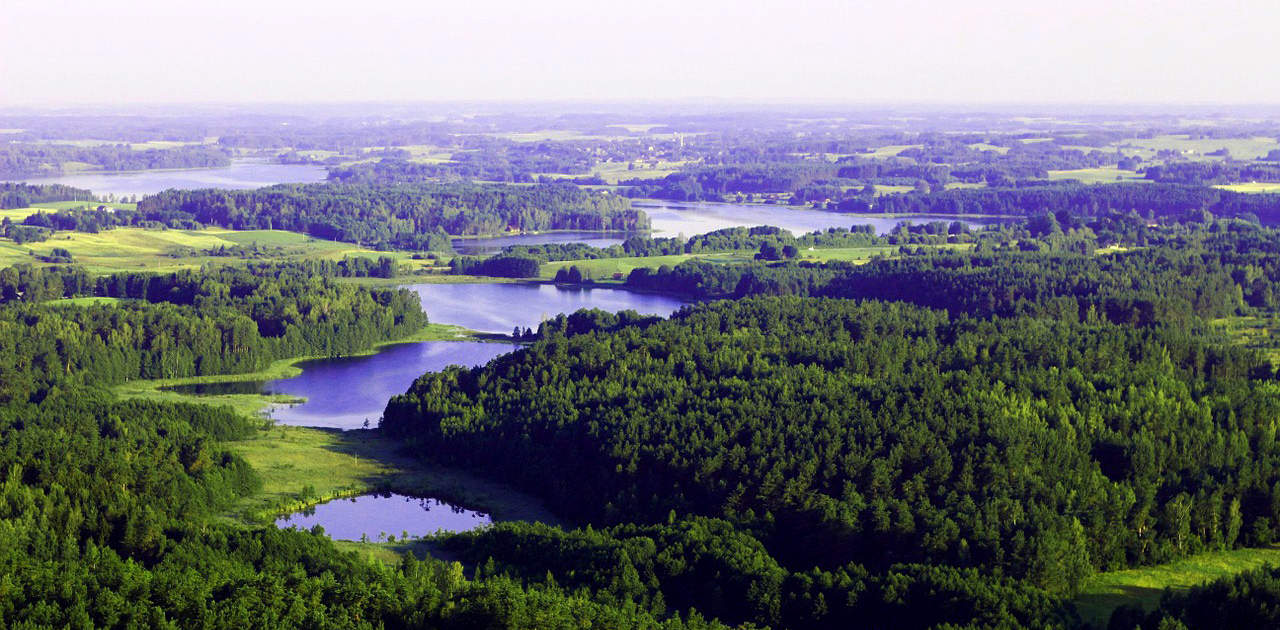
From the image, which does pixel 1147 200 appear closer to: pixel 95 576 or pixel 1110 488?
pixel 1110 488

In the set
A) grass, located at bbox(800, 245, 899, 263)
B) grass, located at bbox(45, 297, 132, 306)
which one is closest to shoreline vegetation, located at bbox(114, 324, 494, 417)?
grass, located at bbox(45, 297, 132, 306)

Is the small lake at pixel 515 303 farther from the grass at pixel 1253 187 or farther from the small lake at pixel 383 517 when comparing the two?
the grass at pixel 1253 187

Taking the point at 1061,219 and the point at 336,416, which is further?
the point at 1061,219

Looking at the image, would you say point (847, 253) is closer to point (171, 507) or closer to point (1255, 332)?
point (1255, 332)

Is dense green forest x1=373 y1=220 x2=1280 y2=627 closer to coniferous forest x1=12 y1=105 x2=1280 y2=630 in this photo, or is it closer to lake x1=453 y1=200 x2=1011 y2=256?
coniferous forest x1=12 y1=105 x2=1280 y2=630

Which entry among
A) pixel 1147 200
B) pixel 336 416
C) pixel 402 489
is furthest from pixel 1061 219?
pixel 402 489

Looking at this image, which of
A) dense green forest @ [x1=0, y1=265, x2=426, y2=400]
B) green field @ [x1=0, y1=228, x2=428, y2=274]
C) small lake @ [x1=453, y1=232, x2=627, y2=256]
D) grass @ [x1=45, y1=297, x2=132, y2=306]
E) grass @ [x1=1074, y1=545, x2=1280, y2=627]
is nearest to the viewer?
grass @ [x1=1074, y1=545, x2=1280, y2=627]
